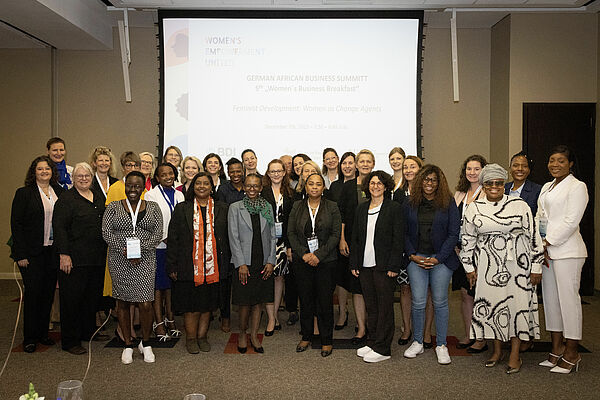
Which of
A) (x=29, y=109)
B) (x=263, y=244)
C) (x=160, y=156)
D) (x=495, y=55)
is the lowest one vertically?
(x=263, y=244)

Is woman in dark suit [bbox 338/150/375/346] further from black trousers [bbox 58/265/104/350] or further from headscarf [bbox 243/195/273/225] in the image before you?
black trousers [bbox 58/265/104/350]

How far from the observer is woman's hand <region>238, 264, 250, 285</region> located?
4.04 m

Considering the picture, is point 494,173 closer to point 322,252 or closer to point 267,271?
point 322,252

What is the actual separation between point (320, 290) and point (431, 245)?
97 centimetres

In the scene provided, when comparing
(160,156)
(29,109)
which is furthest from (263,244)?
(29,109)

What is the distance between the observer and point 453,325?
500cm

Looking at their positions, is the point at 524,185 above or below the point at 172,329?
above

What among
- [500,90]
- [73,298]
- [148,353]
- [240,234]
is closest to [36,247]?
[73,298]

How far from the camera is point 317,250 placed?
404 centimetres

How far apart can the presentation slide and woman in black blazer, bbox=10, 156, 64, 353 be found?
8.09 feet

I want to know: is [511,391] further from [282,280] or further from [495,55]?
[495,55]

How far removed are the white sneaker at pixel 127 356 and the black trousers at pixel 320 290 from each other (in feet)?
4.67

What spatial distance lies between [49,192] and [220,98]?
9.38 ft

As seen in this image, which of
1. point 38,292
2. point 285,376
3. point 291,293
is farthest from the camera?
point 291,293
